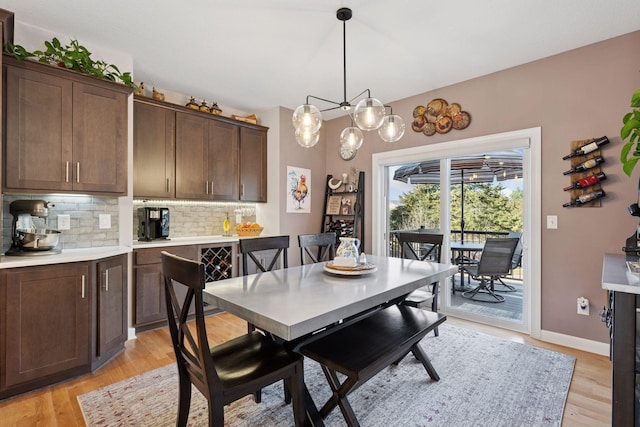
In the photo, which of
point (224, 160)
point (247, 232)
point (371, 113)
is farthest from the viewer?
point (247, 232)

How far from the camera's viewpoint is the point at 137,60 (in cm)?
306

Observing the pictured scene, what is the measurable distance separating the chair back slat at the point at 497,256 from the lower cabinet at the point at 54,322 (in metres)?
3.69

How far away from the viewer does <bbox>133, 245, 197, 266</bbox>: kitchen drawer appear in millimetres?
3090

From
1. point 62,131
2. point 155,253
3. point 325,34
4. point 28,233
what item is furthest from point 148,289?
point 325,34

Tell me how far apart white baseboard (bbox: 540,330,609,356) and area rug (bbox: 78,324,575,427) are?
0.99ft

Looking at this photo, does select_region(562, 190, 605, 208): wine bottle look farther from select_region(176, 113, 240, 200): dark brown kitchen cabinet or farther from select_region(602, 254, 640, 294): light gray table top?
select_region(176, 113, 240, 200): dark brown kitchen cabinet

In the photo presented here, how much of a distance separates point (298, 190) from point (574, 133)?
126 inches

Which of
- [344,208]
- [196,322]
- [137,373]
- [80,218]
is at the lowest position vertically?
[137,373]

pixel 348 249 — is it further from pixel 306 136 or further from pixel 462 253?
pixel 462 253

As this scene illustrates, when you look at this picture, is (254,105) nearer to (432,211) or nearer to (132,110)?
(132,110)

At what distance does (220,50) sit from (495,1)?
7.44 feet

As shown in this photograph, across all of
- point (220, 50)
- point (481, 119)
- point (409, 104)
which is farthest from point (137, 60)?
point (481, 119)

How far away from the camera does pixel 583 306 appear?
9.01 feet

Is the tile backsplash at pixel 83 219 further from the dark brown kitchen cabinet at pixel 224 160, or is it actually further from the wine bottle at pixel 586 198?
the wine bottle at pixel 586 198
